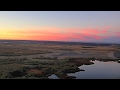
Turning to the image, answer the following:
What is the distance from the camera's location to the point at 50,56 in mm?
4586

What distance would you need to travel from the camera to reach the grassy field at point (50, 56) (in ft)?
13.3

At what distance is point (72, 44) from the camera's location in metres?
4.66

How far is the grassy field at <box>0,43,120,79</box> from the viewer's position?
13.3ft

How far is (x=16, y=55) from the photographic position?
4.55 meters
